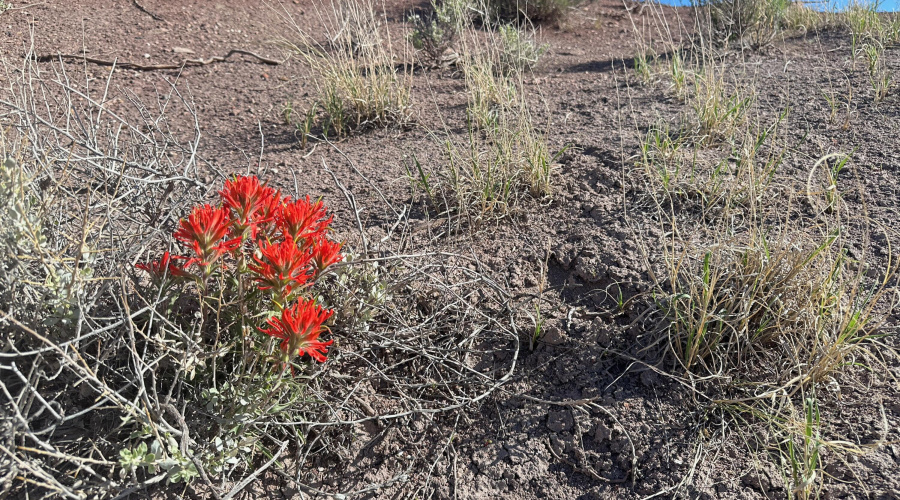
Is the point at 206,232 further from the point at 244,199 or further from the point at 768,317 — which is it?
the point at 768,317

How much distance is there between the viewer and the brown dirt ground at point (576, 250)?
178 cm

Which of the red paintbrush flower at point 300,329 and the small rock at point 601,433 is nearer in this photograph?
the red paintbrush flower at point 300,329

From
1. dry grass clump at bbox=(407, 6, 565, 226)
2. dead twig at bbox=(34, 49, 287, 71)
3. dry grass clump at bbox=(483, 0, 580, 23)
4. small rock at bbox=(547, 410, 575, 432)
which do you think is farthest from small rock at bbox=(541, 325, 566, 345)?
dry grass clump at bbox=(483, 0, 580, 23)

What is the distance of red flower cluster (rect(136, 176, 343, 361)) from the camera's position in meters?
1.33

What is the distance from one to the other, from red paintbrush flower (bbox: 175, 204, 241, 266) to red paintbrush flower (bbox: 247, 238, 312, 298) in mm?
83

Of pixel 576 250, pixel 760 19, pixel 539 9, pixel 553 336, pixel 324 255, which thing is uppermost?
pixel 539 9

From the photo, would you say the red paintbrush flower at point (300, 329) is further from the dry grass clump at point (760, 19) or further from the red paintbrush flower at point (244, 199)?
the dry grass clump at point (760, 19)

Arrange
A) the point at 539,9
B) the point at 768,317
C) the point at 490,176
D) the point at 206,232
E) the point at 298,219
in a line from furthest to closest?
1. the point at 539,9
2. the point at 490,176
3. the point at 768,317
4. the point at 298,219
5. the point at 206,232

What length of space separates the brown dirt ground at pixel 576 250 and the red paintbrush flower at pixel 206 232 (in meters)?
0.71

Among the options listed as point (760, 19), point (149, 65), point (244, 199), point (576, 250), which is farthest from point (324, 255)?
point (760, 19)

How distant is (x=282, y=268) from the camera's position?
134 centimetres

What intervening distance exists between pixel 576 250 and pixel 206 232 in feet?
4.70

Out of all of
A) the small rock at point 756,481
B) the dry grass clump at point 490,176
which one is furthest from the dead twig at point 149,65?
the small rock at point 756,481

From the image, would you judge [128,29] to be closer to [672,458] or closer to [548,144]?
[548,144]
